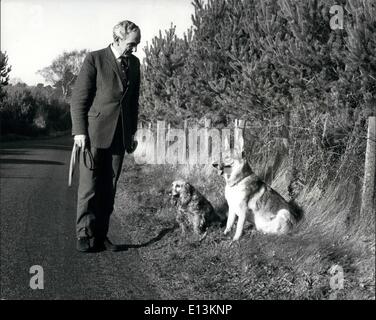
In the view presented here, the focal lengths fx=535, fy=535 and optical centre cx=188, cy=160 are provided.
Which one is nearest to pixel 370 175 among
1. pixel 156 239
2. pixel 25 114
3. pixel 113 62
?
pixel 156 239

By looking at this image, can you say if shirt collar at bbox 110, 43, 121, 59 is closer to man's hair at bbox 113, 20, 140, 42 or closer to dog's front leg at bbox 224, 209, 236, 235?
man's hair at bbox 113, 20, 140, 42

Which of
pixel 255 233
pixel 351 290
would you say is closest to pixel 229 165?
pixel 255 233

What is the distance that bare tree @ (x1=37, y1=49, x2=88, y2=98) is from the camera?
4.70 m

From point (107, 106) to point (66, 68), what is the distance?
2.29m

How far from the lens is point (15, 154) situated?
2203 centimetres

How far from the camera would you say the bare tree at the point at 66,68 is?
470cm

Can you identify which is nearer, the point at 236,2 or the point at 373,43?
the point at 373,43

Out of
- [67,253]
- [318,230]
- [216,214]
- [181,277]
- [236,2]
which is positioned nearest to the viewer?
[181,277]

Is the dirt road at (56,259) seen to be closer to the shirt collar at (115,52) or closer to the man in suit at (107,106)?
the man in suit at (107,106)

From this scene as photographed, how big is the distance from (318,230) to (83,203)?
8.66 ft

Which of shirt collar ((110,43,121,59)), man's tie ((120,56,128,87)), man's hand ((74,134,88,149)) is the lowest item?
man's hand ((74,134,88,149))

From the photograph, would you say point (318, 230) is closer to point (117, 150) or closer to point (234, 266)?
Answer: point (234, 266)

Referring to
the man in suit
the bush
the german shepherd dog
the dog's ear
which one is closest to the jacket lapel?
the man in suit

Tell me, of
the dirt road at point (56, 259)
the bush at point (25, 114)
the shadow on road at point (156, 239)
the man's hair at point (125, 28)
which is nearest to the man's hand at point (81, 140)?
the man's hair at point (125, 28)
